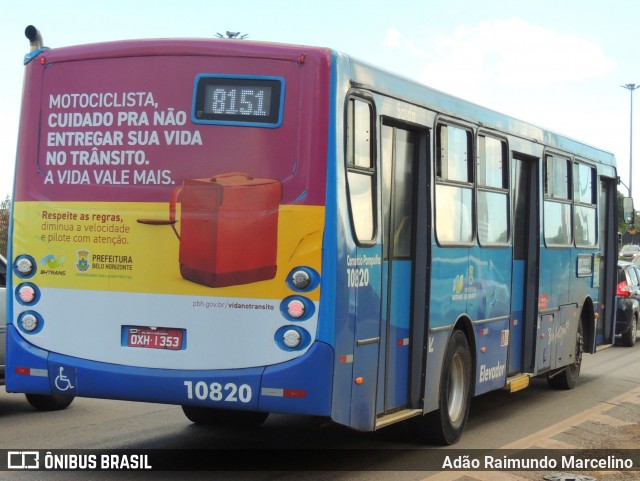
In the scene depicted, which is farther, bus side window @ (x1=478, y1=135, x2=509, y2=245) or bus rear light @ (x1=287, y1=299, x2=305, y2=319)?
bus side window @ (x1=478, y1=135, x2=509, y2=245)

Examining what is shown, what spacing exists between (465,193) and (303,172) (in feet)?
9.94

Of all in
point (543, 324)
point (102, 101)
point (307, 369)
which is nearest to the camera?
point (307, 369)

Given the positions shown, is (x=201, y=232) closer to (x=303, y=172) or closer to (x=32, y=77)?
(x=303, y=172)

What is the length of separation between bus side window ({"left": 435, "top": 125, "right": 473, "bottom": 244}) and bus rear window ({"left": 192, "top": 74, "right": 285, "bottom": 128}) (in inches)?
87.2

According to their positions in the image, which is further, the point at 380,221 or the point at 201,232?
the point at 380,221

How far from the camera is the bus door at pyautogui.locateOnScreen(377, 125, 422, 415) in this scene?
895cm

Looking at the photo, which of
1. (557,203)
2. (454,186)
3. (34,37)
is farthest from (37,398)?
(557,203)

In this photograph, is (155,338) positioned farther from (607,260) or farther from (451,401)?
(607,260)

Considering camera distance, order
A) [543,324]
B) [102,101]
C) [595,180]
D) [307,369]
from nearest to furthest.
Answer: [307,369]
[102,101]
[543,324]
[595,180]

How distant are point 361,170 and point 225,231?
1.09 m

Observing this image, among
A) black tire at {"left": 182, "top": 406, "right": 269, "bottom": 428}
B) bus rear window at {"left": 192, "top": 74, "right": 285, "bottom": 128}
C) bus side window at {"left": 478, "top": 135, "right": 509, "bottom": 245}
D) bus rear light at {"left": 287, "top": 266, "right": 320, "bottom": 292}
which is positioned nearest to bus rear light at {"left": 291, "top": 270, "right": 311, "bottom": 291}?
bus rear light at {"left": 287, "top": 266, "right": 320, "bottom": 292}

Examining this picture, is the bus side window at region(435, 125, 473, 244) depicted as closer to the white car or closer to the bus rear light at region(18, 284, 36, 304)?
the bus rear light at region(18, 284, 36, 304)

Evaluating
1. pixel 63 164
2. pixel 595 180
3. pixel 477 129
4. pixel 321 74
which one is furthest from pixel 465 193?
pixel 595 180

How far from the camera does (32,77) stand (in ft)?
28.9
